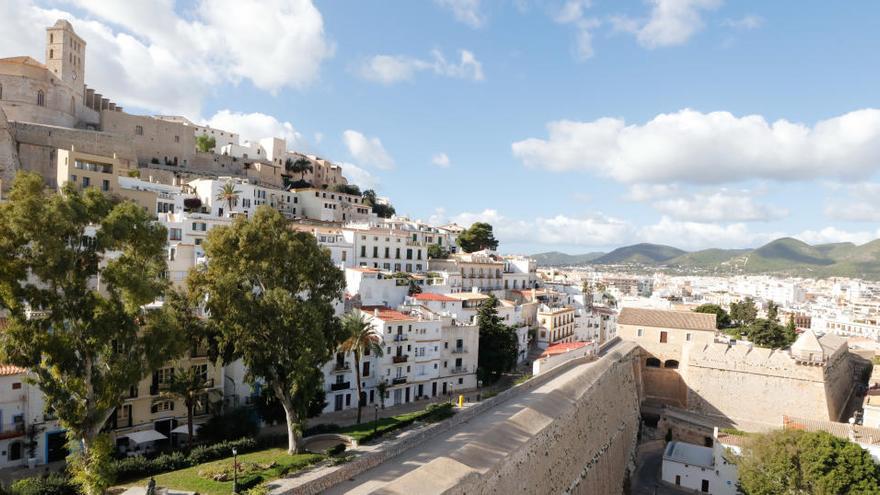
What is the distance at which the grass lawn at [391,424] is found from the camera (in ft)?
67.7

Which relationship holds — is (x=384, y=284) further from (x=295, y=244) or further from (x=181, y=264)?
(x=295, y=244)

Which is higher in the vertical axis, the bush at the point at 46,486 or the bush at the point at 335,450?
the bush at the point at 46,486

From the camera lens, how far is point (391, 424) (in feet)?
73.6

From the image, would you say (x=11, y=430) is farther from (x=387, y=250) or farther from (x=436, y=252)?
(x=436, y=252)

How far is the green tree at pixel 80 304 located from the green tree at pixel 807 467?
23737 millimetres

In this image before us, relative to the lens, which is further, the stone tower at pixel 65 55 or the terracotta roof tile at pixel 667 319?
the stone tower at pixel 65 55

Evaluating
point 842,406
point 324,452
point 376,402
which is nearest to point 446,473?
point 324,452

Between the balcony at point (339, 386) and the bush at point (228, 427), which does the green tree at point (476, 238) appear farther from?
the bush at point (228, 427)

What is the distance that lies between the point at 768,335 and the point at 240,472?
46.8 meters

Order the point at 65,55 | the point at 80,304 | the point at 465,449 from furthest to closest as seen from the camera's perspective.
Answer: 1. the point at 65,55
2. the point at 465,449
3. the point at 80,304

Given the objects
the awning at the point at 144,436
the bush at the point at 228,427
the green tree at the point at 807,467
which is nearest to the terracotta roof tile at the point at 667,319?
the green tree at the point at 807,467

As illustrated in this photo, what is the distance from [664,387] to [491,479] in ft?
94.3

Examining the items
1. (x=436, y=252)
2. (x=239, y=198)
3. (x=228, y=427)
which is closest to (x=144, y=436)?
(x=228, y=427)

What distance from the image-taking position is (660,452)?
33812 millimetres
